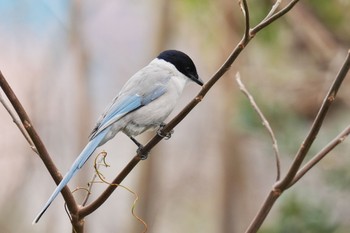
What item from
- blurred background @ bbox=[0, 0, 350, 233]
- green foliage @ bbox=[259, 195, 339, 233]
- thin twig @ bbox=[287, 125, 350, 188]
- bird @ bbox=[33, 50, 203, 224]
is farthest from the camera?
blurred background @ bbox=[0, 0, 350, 233]

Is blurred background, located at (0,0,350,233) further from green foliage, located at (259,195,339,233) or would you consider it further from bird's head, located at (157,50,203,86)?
bird's head, located at (157,50,203,86)

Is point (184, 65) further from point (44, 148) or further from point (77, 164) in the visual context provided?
point (44, 148)

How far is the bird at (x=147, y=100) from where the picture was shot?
2205 millimetres

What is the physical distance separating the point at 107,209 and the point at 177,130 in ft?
3.32

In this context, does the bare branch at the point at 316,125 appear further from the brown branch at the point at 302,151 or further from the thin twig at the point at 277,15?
the thin twig at the point at 277,15

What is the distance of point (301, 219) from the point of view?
3.11 metres

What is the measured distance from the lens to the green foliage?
3.07 metres

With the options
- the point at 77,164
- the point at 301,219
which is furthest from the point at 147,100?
the point at 301,219

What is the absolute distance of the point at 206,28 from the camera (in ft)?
13.7

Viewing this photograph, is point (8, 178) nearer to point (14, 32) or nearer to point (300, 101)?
point (14, 32)

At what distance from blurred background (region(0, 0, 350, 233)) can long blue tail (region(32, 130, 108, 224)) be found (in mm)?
1324

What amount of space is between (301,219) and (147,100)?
3.72 ft

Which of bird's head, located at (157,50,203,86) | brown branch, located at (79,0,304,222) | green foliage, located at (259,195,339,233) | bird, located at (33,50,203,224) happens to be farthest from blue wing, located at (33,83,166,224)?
green foliage, located at (259,195,339,233)

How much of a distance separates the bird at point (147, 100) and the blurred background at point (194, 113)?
970 mm
